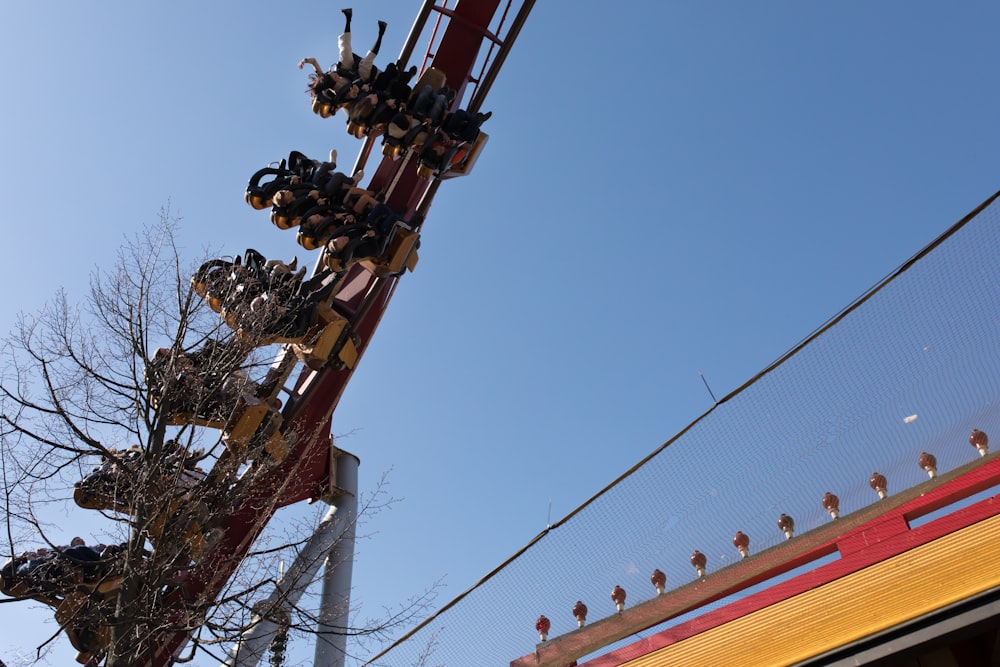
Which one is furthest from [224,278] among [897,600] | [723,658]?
[897,600]

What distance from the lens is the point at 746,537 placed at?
569 centimetres

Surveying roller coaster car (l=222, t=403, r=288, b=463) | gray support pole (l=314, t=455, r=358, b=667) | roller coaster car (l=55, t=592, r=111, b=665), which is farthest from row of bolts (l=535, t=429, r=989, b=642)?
A: roller coaster car (l=222, t=403, r=288, b=463)

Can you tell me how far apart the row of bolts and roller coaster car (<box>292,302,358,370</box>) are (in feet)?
14.3

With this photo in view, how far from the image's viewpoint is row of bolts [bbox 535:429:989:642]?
16.6 feet

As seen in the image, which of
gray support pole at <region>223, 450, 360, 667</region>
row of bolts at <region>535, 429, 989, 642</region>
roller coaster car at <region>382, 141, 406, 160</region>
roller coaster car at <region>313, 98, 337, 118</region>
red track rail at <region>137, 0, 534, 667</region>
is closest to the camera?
Result: row of bolts at <region>535, 429, 989, 642</region>

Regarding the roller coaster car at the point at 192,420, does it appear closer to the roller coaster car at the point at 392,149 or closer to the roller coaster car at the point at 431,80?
the roller coaster car at the point at 392,149

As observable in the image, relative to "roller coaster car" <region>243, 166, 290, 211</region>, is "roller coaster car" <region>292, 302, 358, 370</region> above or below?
below

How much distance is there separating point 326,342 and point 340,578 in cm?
250

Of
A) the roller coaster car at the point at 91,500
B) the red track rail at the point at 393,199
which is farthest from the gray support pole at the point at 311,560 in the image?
the roller coaster car at the point at 91,500

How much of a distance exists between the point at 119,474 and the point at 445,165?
14.6 feet

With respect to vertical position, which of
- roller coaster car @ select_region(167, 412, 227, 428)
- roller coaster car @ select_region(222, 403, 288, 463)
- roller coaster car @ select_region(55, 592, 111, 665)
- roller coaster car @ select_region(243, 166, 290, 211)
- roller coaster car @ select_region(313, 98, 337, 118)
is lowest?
roller coaster car @ select_region(55, 592, 111, 665)

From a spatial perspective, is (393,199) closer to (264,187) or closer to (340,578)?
(264,187)

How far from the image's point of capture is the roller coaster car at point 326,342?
972 cm

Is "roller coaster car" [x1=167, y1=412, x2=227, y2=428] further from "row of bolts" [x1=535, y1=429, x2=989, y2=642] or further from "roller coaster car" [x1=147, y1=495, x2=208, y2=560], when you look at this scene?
"row of bolts" [x1=535, y1=429, x2=989, y2=642]
